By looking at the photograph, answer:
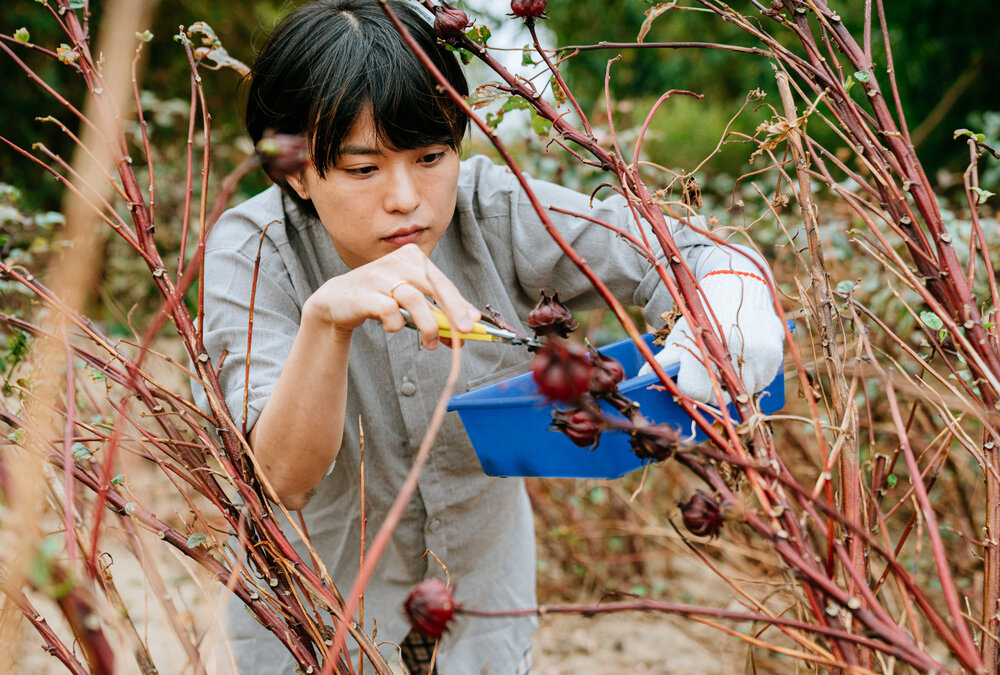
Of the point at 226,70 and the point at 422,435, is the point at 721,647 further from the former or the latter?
the point at 226,70

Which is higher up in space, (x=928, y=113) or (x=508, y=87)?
(x=928, y=113)

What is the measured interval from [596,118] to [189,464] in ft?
8.18

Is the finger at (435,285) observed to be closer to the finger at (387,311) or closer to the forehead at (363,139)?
the finger at (387,311)

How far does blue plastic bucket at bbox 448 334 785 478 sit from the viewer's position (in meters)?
0.91

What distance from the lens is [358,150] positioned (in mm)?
1163

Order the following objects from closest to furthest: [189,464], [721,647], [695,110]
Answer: [189,464], [721,647], [695,110]

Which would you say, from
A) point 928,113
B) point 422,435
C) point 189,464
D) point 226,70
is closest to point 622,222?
point 422,435

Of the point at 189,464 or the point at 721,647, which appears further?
the point at 721,647

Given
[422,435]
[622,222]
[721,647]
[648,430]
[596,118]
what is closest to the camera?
[648,430]

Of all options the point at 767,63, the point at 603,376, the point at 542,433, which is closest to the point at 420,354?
the point at 542,433

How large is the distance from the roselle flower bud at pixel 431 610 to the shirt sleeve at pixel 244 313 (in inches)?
23.6

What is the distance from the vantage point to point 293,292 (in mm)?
1443

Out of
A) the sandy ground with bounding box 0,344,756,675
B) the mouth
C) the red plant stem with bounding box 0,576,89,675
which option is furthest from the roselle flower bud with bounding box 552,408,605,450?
the sandy ground with bounding box 0,344,756,675

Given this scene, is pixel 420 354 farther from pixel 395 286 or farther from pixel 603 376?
pixel 603 376
